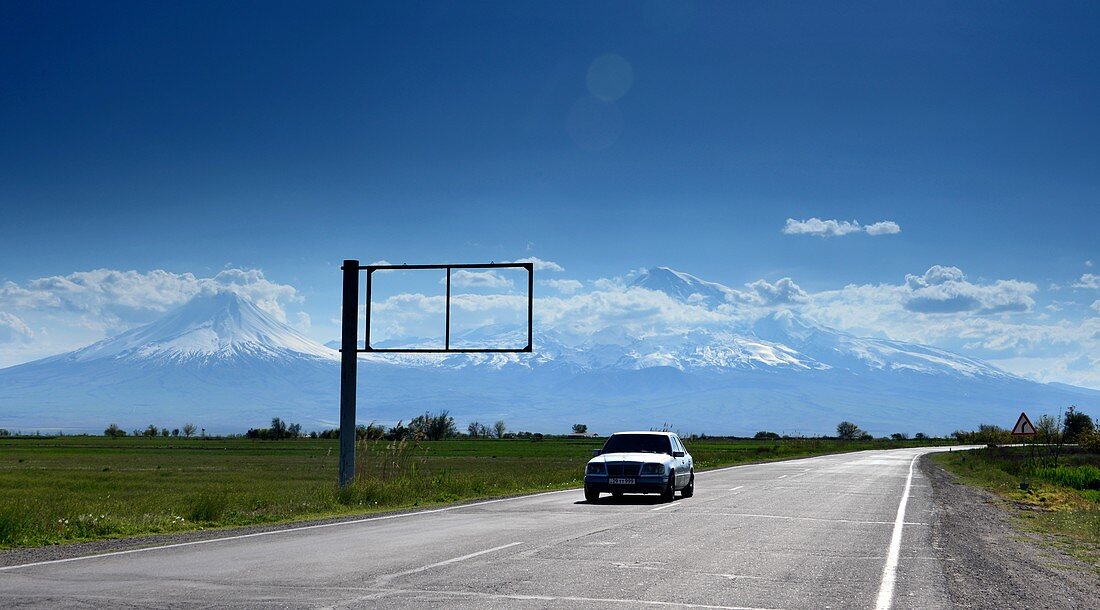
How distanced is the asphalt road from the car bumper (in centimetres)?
370

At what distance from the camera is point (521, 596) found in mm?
10008

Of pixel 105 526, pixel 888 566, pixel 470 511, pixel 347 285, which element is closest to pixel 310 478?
pixel 347 285

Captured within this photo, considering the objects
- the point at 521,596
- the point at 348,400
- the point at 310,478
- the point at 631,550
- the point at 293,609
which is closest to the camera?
the point at 293,609

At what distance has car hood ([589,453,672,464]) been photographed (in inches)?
971

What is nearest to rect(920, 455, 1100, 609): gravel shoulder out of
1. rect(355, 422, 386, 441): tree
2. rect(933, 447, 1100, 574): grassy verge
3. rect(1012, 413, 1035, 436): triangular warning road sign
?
rect(933, 447, 1100, 574): grassy verge

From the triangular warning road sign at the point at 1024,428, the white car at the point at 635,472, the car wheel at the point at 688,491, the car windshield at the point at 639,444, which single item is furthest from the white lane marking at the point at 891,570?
the triangular warning road sign at the point at 1024,428

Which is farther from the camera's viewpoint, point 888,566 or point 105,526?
point 105,526

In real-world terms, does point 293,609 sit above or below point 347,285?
below

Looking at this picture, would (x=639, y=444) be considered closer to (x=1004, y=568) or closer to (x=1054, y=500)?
(x=1054, y=500)

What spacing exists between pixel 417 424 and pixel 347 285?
13.9 ft

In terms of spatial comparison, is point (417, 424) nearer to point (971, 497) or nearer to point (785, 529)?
point (785, 529)

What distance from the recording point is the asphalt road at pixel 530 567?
989 cm

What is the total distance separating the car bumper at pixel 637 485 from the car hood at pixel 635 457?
44 cm

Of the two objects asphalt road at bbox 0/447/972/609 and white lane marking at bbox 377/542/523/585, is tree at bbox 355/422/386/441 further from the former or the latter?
white lane marking at bbox 377/542/523/585
